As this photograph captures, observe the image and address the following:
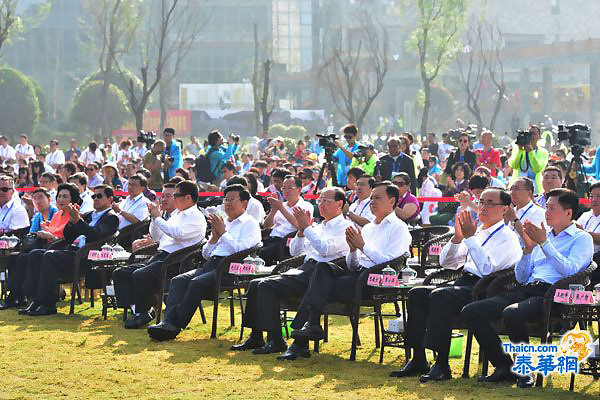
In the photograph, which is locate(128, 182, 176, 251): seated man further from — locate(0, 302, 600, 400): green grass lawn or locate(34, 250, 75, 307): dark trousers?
locate(0, 302, 600, 400): green grass lawn

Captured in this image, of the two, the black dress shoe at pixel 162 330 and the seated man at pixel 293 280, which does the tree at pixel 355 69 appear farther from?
the seated man at pixel 293 280

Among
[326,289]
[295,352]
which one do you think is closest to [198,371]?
[295,352]

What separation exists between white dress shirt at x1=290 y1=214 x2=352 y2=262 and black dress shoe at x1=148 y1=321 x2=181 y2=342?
155 centimetres

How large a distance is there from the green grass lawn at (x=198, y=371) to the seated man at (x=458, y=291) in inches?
8.7

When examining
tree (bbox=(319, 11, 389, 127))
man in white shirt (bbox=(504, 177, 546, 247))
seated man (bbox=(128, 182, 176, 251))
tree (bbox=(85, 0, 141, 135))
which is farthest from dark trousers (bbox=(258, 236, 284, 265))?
tree (bbox=(85, 0, 141, 135))

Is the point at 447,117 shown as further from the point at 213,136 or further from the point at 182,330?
the point at 182,330

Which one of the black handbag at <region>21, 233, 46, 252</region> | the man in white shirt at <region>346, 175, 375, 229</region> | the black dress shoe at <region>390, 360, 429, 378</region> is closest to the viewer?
the black dress shoe at <region>390, 360, 429, 378</region>

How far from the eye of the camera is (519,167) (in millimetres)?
18141

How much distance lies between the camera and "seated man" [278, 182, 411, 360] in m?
10.9

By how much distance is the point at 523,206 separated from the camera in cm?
1215

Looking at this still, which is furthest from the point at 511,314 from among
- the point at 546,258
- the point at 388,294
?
the point at 388,294

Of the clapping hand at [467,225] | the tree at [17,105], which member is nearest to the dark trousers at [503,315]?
the clapping hand at [467,225]

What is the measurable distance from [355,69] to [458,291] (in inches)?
2124

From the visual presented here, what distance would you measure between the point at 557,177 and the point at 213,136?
10.1 metres
